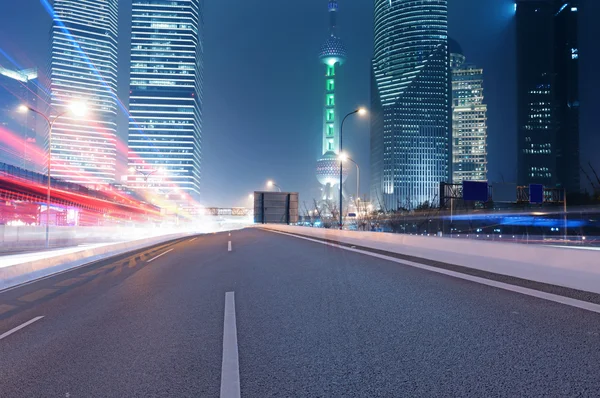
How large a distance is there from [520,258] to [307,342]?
6.64 meters

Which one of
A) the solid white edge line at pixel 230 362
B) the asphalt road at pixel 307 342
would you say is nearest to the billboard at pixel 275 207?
the asphalt road at pixel 307 342

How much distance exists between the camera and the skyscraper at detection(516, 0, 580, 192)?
144500 mm

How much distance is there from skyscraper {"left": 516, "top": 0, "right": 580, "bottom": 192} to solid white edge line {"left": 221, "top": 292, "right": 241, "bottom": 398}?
15985 cm

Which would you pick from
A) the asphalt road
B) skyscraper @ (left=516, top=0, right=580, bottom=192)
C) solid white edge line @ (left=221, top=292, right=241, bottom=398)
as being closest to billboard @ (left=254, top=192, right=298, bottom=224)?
the asphalt road

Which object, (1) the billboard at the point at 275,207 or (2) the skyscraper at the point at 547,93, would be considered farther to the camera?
(2) the skyscraper at the point at 547,93

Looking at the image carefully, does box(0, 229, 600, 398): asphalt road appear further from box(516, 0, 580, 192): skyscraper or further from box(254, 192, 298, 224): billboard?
box(516, 0, 580, 192): skyscraper

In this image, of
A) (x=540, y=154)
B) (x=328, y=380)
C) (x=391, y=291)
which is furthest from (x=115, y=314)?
(x=540, y=154)

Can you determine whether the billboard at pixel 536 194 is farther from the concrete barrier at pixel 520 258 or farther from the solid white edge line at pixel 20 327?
the solid white edge line at pixel 20 327

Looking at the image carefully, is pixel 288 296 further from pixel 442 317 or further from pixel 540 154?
pixel 540 154

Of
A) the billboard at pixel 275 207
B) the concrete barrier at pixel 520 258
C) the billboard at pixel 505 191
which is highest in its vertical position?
the billboard at pixel 505 191

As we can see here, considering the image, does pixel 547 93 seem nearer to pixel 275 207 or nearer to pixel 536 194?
pixel 536 194

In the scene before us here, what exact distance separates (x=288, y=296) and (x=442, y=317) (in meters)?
2.83

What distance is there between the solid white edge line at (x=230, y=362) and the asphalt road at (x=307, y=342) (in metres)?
0.06

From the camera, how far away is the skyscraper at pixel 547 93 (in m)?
144
